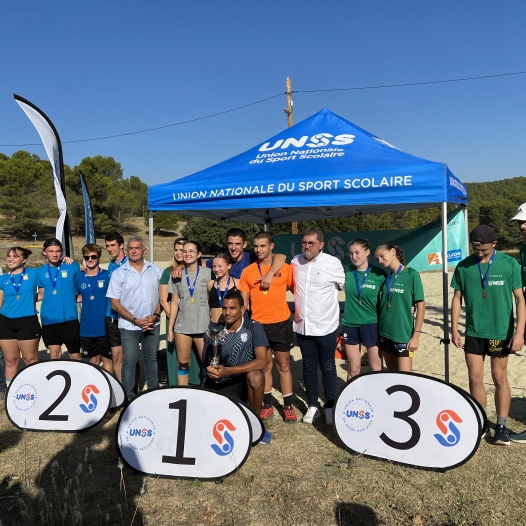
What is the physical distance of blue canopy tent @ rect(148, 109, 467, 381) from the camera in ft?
13.3

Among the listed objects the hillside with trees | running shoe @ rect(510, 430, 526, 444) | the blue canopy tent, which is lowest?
running shoe @ rect(510, 430, 526, 444)

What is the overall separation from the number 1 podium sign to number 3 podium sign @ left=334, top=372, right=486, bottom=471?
2.93 ft

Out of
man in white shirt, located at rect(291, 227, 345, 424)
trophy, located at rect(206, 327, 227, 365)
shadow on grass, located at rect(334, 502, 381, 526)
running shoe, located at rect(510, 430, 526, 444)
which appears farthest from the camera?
man in white shirt, located at rect(291, 227, 345, 424)

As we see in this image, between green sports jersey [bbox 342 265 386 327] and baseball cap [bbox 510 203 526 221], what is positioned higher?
baseball cap [bbox 510 203 526 221]

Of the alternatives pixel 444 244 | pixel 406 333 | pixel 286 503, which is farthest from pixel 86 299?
pixel 444 244

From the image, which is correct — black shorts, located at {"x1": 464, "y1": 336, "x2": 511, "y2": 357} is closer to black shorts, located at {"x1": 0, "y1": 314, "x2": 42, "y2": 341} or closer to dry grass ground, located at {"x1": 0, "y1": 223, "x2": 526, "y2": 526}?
dry grass ground, located at {"x1": 0, "y1": 223, "x2": 526, "y2": 526}

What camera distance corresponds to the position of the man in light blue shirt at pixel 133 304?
4.04 metres

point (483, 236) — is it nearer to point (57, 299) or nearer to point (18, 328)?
point (57, 299)

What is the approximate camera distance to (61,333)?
4461mm

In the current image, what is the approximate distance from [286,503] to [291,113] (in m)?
13.7

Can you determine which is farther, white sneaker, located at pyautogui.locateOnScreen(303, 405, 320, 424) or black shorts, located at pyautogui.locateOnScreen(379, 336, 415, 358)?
white sneaker, located at pyautogui.locateOnScreen(303, 405, 320, 424)

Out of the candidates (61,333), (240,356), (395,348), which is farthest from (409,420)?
(61,333)

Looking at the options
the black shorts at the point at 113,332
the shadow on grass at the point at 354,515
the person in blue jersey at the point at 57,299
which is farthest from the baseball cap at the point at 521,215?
the person in blue jersey at the point at 57,299

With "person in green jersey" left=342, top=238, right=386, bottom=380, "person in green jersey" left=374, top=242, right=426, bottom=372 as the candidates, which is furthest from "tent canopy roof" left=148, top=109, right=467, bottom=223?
"person in green jersey" left=374, top=242, right=426, bottom=372
